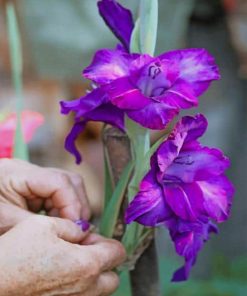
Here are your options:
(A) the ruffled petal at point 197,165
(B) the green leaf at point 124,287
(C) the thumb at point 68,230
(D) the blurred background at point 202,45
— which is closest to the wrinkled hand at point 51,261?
(C) the thumb at point 68,230

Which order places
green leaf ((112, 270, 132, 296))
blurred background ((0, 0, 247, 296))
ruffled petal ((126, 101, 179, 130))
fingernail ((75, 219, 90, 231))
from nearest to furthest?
ruffled petal ((126, 101, 179, 130)) < fingernail ((75, 219, 90, 231)) < green leaf ((112, 270, 132, 296)) < blurred background ((0, 0, 247, 296))

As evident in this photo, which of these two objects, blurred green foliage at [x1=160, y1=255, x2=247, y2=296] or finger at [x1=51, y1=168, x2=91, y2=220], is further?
blurred green foliage at [x1=160, y1=255, x2=247, y2=296]

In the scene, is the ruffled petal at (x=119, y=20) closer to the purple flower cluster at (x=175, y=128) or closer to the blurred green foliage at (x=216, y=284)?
the purple flower cluster at (x=175, y=128)

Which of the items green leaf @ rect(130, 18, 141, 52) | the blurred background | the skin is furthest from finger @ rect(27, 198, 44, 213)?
the blurred background

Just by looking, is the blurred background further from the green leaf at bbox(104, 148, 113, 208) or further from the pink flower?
the green leaf at bbox(104, 148, 113, 208)

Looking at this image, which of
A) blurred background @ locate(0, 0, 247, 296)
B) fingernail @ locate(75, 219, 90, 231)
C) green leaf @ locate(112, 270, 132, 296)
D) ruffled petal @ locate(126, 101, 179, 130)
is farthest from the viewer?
blurred background @ locate(0, 0, 247, 296)

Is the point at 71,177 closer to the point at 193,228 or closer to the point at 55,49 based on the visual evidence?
the point at 193,228

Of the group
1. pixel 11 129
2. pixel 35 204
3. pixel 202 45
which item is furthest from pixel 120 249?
pixel 202 45

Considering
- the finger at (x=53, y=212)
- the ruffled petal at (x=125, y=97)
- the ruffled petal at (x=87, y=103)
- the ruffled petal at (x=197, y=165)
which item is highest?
the ruffled petal at (x=125, y=97)
